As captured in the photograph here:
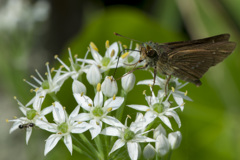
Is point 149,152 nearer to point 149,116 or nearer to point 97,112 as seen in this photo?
point 149,116

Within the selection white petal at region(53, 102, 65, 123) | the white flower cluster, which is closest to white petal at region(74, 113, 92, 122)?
the white flower cluster

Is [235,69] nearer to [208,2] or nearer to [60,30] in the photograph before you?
[208,2]

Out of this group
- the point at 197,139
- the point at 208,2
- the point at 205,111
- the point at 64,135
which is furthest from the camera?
the point at 208,2

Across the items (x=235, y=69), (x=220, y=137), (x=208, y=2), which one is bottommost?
(x=220, y=137)

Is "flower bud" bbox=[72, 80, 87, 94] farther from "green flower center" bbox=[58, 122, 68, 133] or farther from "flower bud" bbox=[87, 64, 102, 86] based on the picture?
"green flower center" bbox=[58, 122, 68, 133]

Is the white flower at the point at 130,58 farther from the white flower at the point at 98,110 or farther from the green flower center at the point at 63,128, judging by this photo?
the green flower center at the point at 63,128

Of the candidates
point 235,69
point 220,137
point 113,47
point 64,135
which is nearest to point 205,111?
point 220,137

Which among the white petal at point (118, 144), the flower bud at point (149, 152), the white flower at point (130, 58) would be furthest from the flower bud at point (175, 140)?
the white flower at point (130, 58)

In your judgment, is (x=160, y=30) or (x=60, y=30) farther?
(x=60, y=30)

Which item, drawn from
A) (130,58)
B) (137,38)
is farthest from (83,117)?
(137,38)
